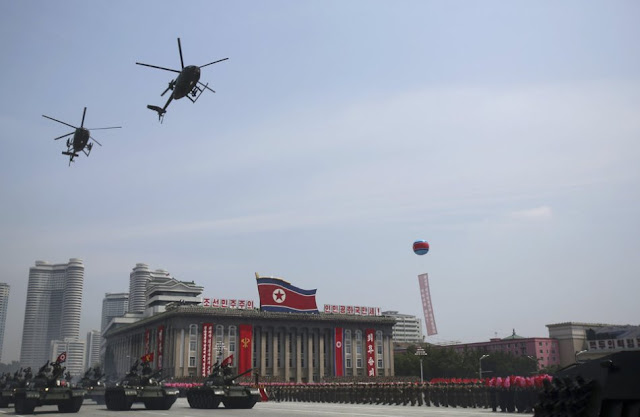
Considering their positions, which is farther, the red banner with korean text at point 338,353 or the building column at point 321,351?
the building column at point 321,351

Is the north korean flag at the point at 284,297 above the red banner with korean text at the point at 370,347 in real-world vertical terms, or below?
above

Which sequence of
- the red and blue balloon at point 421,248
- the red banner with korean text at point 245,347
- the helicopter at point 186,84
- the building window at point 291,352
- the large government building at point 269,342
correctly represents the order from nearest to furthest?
1. the helicopter at point 186,84
2. the red and blue balloon at point 421,248
3. the large government building at point 269,342
4. the red banner with korean text at point 245,347
5. the building window at point 291,352

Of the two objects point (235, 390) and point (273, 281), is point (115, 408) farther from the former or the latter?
point (273, 281)

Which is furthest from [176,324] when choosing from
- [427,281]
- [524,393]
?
[524,393]

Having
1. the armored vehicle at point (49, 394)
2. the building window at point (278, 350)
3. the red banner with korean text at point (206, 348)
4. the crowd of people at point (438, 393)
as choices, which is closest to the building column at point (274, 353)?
the building window at point (278, 350)

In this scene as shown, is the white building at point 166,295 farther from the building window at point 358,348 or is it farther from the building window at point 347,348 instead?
the building window at point 358,348
